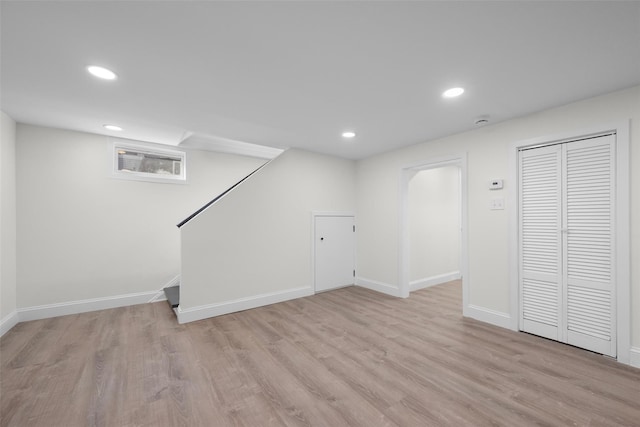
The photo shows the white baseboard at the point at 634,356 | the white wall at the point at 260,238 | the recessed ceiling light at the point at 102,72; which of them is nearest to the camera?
the recessed ceiling light at the point at 102,72

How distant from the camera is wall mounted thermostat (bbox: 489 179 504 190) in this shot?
3.06m

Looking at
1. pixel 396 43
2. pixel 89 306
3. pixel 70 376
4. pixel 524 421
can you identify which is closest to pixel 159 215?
pixel 89 306

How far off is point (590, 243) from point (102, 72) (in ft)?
15.3

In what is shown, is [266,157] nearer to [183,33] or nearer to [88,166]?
[88,166]

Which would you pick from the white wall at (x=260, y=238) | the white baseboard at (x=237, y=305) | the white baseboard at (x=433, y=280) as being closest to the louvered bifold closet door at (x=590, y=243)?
the white baseboard at (x=433, y=280)

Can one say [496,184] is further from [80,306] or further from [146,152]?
[80,306]

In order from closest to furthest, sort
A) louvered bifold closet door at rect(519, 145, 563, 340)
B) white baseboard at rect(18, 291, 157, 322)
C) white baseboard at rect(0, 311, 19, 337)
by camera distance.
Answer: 1. louvered bifold closet door at rect(519, 145, 563, 340)
2. white baseboard at rect(0, 311, 19, 337)
3. white baseboard at rect(18, 291, 157, 322)

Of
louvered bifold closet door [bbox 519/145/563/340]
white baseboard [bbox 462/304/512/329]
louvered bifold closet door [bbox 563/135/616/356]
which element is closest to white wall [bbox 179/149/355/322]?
white baseboard [bbox 462/304/512/329]

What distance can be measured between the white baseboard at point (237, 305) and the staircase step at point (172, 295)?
25 cm

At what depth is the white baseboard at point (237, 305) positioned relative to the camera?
127 inches

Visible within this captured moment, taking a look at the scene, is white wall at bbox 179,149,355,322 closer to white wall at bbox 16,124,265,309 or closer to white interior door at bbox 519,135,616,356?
white wall at bbox 16,124,265,309

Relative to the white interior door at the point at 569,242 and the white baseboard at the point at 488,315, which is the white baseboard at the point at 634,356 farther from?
the white baseboard at the point at 488,315

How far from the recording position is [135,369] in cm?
220

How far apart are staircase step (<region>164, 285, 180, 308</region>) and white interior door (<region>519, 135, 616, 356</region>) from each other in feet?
14.3
